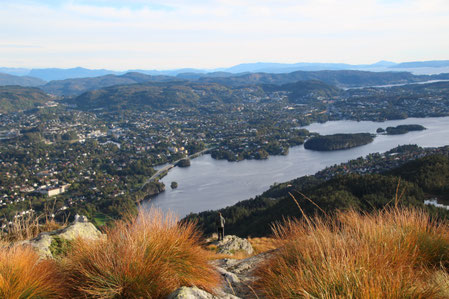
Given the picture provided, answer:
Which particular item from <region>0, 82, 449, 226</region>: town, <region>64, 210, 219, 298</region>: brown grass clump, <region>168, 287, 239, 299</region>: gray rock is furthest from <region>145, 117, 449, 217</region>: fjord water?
<region>168, 287, 239, 299</region>: gray rock

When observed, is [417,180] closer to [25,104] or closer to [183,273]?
[183,273]

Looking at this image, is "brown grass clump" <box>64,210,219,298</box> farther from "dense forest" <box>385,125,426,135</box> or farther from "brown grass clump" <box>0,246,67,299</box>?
"dense forest" <box>385,125,426,135</box>

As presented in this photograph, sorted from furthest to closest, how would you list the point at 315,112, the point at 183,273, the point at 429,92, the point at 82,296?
the point at 429,92, the point at 315,112, the point at 183,273, the point at 82,296

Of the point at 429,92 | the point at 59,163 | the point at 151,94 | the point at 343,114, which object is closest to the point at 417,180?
the point at 59,163

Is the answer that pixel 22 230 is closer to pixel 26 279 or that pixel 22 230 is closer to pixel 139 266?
pixel 26 279

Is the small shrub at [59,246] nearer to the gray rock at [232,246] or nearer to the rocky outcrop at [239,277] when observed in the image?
the rocky outcrop at [239,277]
